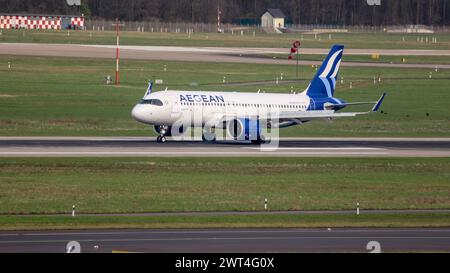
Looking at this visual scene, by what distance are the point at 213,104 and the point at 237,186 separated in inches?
753

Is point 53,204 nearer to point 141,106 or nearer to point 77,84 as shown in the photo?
point 141,106

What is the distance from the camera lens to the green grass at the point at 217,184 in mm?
45844

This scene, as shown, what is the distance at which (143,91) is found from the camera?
10469 centimetres

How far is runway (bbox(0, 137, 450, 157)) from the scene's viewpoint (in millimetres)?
62062

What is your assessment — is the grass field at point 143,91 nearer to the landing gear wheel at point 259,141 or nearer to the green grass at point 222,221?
the landing gear wheel at point 259,141

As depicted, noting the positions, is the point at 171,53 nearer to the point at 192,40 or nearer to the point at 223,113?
the point at 192,40

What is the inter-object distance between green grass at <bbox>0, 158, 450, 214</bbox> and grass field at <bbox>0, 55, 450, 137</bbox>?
1827 cm

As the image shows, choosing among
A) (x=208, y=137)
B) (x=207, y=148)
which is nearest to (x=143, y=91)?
(x=208, y=137)

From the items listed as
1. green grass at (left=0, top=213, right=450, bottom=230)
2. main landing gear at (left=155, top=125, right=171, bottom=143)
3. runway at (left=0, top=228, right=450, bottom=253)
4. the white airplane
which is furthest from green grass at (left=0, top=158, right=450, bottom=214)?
main landing gear at (left=155, top=125, right=171, bottom=143)

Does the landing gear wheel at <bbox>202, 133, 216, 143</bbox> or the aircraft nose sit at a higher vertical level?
the aircraft nose

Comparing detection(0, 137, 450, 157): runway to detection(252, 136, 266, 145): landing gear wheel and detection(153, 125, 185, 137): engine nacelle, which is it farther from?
detection(153, 125, 185, 137): engine nacelle

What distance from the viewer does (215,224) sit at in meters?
41.3

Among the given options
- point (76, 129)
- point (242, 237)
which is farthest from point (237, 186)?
point (76, 129)

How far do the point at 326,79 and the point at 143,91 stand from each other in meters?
32.9
